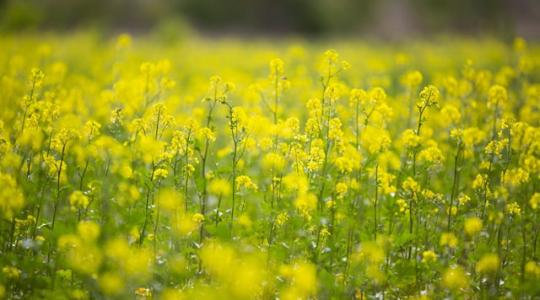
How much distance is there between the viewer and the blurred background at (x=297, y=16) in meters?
34.6

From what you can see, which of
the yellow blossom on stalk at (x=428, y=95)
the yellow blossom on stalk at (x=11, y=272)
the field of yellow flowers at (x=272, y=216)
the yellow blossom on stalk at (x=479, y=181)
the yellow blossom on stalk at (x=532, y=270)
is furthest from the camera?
the yellow blossom on stalk at (x=428, y=95)

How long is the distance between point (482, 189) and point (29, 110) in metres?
3.22

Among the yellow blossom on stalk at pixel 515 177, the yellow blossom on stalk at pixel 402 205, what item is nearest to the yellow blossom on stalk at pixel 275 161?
the yellow blossom on stalk at pixel 402 205

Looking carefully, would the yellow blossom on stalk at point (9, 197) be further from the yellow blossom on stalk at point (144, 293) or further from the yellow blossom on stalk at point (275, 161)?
the yellow blossom on stalk at point (275, 161)

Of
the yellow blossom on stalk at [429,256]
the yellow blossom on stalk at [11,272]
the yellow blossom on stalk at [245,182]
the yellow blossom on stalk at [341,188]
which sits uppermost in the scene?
the yellow blossom on stalk at [245,182]

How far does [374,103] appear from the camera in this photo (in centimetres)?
444

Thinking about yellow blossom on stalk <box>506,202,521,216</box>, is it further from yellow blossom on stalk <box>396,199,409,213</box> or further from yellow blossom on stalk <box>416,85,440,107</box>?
yellow blossom on stalk <box>416,85,440,107</box>

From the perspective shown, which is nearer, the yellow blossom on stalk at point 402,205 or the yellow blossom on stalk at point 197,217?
the yellow blossom on stalk at point 197,217

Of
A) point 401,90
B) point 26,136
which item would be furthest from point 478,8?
point 26,136

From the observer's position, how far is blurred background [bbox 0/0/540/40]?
1361 inches

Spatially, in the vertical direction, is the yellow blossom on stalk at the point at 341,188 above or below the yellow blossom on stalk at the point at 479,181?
below

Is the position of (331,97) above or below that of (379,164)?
above

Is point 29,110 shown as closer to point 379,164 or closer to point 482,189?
point 379,164

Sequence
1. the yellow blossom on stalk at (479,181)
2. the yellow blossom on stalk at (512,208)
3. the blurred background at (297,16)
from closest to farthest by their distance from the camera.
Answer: the yellow blossom on stalk at (512,208)
the yellow blossom on stalk at (479,181)
the blurred background at (297,16)
